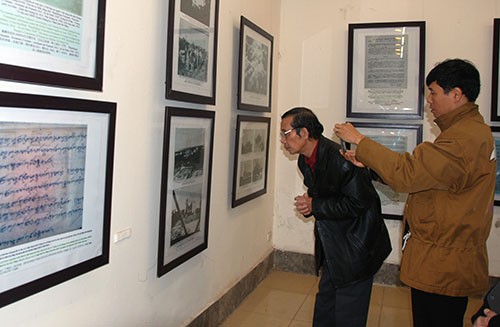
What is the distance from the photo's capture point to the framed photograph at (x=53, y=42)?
133cm

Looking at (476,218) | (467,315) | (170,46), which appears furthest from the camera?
(467,315)

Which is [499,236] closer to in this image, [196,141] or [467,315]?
[467,315]

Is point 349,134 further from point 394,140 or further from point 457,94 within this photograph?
point 394,140

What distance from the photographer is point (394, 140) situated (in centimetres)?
392

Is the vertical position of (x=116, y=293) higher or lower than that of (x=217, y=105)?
lower

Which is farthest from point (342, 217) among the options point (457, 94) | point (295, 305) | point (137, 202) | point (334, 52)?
point (334, 52)

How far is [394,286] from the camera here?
13.1 feet

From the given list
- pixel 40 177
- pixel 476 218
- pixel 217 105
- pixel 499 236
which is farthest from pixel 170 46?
pixel 499 236

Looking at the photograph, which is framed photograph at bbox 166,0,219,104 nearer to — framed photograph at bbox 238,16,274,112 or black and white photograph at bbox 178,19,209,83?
black and white photograph at bbox 178,19,209,83

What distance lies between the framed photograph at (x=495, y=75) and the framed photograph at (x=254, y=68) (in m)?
1.79

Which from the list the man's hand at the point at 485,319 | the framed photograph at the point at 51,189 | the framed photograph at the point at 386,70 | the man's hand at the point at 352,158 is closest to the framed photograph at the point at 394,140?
the framed photograph at the point at 386,70

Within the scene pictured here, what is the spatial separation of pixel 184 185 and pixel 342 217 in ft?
2.75

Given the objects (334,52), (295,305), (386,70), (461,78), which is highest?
(334,52)

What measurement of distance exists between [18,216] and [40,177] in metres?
0.14
